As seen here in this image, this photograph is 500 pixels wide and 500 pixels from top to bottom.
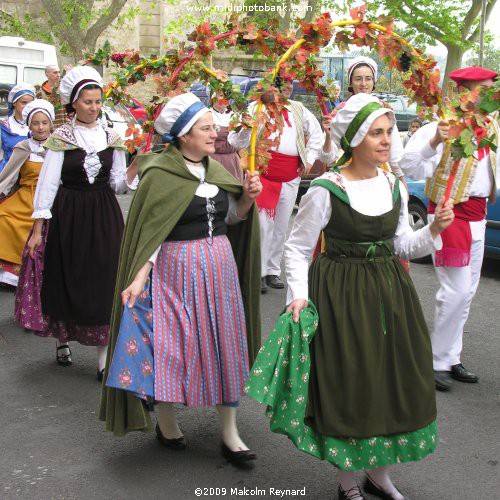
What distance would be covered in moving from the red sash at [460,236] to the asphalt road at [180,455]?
870mm

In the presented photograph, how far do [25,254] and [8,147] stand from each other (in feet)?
9.40

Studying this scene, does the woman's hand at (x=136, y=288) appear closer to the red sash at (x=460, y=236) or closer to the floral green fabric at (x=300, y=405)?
the floral green fabric at (x=300, y=405)

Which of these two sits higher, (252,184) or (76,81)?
(76,81)

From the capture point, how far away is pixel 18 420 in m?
5.06

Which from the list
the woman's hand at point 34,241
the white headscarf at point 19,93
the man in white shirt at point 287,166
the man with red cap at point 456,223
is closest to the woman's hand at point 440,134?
the man with red cap at point 456,223

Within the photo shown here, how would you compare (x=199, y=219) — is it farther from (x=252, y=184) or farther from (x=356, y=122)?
(x=356, y=122)

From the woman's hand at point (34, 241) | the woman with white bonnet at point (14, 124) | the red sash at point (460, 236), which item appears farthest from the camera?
the woman with white bonnet at point (14, 124)

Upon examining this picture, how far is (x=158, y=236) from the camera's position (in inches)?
163

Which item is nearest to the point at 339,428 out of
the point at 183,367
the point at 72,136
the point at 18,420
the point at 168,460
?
the point at 183,367

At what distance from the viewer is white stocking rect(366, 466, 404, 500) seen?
3883 millimetres

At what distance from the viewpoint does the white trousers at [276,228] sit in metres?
7.83

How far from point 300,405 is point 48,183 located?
272cm

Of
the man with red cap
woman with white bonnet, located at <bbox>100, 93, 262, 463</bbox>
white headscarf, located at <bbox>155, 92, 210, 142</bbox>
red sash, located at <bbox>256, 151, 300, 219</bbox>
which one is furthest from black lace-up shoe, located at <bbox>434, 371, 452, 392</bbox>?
red sash, located at <bbox>256, 151, 300, 219</bbox>

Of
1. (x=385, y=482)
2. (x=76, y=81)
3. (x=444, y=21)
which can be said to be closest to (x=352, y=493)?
(x=385, y=482)
